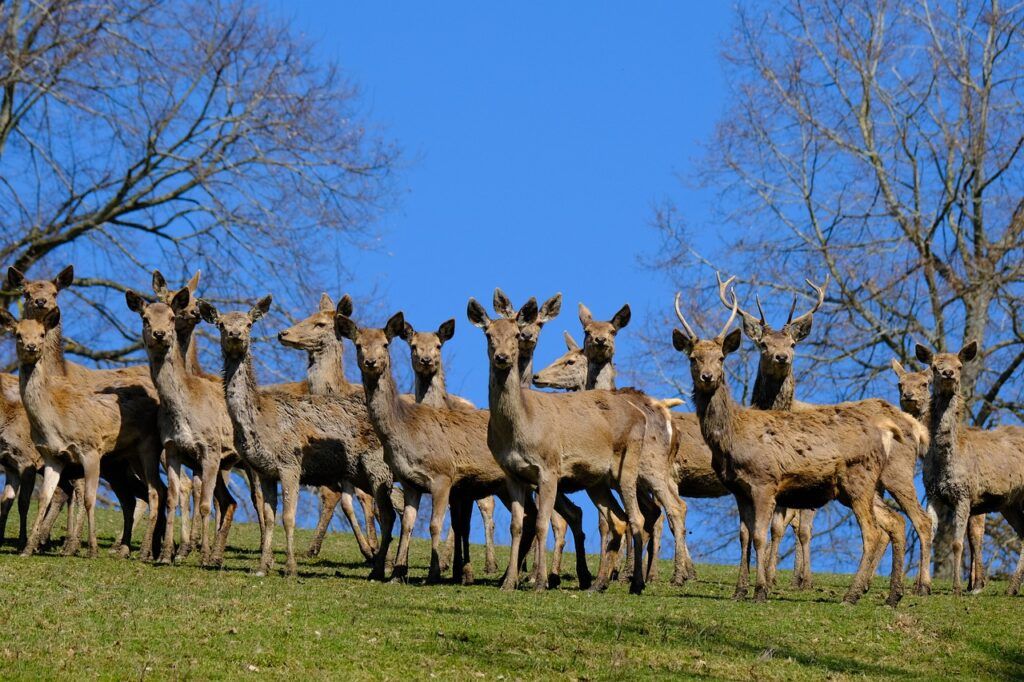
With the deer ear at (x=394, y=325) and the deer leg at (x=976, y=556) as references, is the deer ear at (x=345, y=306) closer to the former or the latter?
the deer ear at (x=394, y=325)

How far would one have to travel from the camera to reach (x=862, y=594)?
643 inches

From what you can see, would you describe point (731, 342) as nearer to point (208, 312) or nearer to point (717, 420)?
point (717, 420)

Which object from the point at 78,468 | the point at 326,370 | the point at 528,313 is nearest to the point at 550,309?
the point at 528,313

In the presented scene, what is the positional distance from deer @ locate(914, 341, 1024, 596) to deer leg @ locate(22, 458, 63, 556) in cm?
986

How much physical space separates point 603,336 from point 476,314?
3.22 meters

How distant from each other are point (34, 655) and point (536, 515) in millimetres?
6706

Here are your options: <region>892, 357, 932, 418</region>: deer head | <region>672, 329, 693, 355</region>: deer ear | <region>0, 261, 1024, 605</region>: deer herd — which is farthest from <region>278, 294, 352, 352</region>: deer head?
<region>892, 357, 932, 418</region>: deer head

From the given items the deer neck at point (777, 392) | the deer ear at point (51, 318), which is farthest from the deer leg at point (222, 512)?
the deer neck at point (777, 392)

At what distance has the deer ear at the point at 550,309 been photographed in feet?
59.7

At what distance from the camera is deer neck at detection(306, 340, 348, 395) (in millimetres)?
20031

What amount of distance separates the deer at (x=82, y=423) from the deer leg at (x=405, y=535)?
287 cm

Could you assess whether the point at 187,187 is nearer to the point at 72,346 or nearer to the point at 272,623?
the point at 72,346

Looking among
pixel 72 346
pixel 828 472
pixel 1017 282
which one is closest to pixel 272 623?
pixel 828 472

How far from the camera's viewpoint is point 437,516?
55.3 ft
